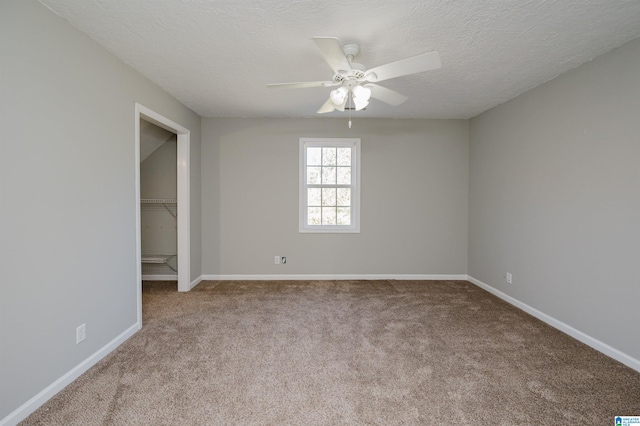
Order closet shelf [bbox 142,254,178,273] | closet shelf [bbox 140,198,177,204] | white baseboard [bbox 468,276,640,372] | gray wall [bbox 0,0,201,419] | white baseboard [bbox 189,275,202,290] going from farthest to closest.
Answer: closet shelf [bbox 140,198,177,204] → closet shelf [bbox 142,254,178,273] → white baseboard [bbox 189,275,202,290] → white baseboard [bbox 468,276,640,372] → gray wall [bbox 0,0,201,419]

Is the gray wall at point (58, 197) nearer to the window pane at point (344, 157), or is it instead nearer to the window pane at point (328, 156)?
the window pane at point (328, 156)

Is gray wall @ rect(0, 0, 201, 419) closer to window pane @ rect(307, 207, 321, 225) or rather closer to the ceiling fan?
the ceiling fan

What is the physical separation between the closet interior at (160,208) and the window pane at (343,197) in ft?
7.98

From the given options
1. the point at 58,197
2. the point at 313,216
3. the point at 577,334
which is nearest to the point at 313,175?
the point at 313,216

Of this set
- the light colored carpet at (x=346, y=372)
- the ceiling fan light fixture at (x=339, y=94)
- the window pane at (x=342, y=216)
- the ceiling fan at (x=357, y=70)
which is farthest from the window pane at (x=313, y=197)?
the ceiling fan light fixture at (x=339, y=94)

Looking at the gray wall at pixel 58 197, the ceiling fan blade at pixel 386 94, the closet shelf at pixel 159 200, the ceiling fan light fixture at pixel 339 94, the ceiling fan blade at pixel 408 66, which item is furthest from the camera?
the closet shelf at pixel 159 200

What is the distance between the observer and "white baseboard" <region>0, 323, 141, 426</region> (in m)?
1.61

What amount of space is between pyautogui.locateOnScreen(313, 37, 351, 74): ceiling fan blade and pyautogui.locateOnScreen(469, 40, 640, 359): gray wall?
210cm

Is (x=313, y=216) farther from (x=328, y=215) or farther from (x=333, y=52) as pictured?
(x=333, y=52)

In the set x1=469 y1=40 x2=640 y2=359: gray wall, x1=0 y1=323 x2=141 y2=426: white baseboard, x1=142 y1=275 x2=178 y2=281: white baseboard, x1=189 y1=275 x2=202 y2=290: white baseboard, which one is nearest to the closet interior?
x1=142 y1=275 x2=178 y2=281: white baseboard

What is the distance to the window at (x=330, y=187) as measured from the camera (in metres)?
4.56

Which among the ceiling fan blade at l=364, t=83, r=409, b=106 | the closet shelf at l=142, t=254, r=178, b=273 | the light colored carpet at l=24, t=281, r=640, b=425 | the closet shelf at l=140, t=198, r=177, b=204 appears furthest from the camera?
the closet shelf at l=140, t=198, r=177, b=204

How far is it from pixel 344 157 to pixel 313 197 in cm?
78

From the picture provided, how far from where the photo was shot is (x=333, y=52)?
1852 millimetres
